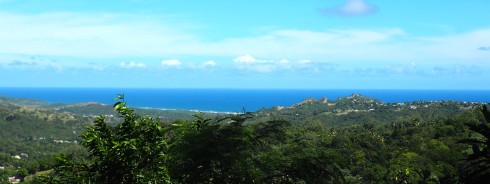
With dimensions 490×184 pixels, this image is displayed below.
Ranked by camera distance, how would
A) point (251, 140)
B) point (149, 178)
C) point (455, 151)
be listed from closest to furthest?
point (149, 178), point (251, 140), point (455, 151)

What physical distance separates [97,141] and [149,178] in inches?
55.9

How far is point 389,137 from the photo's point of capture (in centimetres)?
9481

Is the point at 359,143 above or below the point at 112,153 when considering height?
below

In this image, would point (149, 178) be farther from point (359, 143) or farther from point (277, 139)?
point (359, 143)

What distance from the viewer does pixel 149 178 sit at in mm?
9188

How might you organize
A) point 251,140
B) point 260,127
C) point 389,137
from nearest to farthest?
point 251,140 < point 260,127 < point 389,137

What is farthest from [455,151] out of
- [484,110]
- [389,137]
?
[484,110]

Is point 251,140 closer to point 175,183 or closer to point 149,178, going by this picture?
point 175,183

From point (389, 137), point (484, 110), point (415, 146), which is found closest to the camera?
point (484, 110)

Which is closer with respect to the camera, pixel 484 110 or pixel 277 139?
pixel 484 110

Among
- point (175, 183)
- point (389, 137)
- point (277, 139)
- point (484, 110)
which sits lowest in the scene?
point (389, 137)

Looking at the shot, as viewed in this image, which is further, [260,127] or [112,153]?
[260,127]

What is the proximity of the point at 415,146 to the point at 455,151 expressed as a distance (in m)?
11.4

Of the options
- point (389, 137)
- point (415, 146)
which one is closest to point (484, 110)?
point (415, 146)
